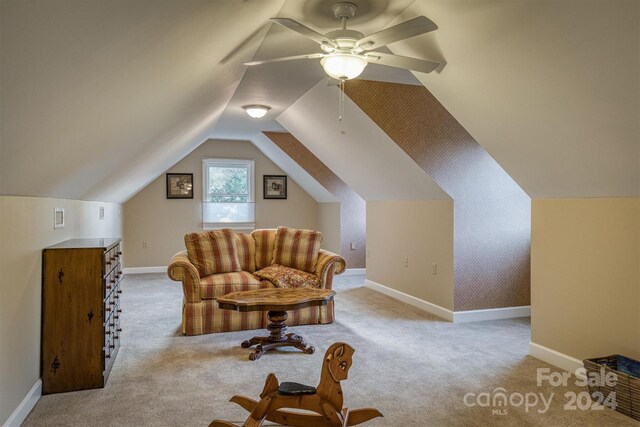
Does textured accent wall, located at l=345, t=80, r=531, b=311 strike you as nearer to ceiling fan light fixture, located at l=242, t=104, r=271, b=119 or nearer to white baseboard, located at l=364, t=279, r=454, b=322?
white baseboard, located at l=364, t=279, r=454, b=322

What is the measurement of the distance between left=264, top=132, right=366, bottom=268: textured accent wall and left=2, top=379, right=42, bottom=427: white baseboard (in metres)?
5.37

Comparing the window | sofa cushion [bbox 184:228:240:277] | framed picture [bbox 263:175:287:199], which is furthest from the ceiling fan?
framed picture [bbox 263:175:287:199]

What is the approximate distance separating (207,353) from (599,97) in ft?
10.6

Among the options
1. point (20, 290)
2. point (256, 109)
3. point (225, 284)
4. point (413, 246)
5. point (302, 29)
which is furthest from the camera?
point (413, 246)

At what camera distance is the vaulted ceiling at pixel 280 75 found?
1.56m

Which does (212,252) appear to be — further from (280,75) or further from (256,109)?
(280,75)

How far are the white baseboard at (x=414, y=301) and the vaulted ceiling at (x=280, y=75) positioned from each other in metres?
1.78

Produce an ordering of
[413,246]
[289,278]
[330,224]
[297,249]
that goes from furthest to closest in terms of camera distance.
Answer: [330,224] → [413,246] → [297,249] → [289,278]

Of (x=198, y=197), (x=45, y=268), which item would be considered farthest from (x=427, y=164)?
(x=198, y=197)

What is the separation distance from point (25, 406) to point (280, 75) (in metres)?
3.15

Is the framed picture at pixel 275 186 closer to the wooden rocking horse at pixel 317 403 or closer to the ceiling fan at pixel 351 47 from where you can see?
the ceiling fan at pixel 351 47

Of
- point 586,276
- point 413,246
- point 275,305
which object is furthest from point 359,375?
point 413,246

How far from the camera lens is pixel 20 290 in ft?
8.00

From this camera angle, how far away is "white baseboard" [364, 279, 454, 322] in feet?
15.5
